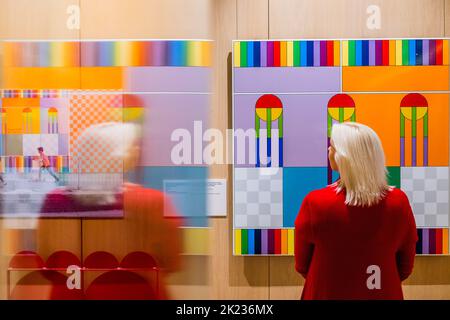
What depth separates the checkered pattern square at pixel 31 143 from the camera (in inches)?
53.2

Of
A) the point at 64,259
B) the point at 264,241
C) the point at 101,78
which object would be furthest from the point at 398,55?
the point at 64,259

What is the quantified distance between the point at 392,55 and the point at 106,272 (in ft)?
3.37

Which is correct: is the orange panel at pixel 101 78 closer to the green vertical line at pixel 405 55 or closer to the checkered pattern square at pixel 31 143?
the checkered pattern square at pixel 31 143

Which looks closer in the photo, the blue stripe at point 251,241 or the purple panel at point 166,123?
the purple panel at point 166,123

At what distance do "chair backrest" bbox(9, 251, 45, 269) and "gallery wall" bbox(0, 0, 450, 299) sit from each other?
2cm

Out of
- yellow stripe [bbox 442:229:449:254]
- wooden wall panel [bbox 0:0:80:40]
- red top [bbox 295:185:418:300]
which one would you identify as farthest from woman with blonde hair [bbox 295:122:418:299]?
wooden wall panel [bbox 0:0:80:40]

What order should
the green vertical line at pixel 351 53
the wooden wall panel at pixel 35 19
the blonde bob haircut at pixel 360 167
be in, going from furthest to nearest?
the green vertical line at pixel 351 53 < the wooden wall panel at pixel 35 19 < the blonde bob haircut at pixel 360 167

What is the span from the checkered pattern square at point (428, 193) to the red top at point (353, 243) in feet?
0.57

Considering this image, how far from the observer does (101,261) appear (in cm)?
137

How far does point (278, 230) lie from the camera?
1.47m

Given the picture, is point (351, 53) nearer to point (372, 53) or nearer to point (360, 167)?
point (372, 53)

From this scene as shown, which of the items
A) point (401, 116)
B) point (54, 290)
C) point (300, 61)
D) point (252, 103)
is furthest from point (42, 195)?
point (401, 116)

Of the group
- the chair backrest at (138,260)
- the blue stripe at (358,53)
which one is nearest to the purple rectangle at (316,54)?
the blue stripe at (358,53)
